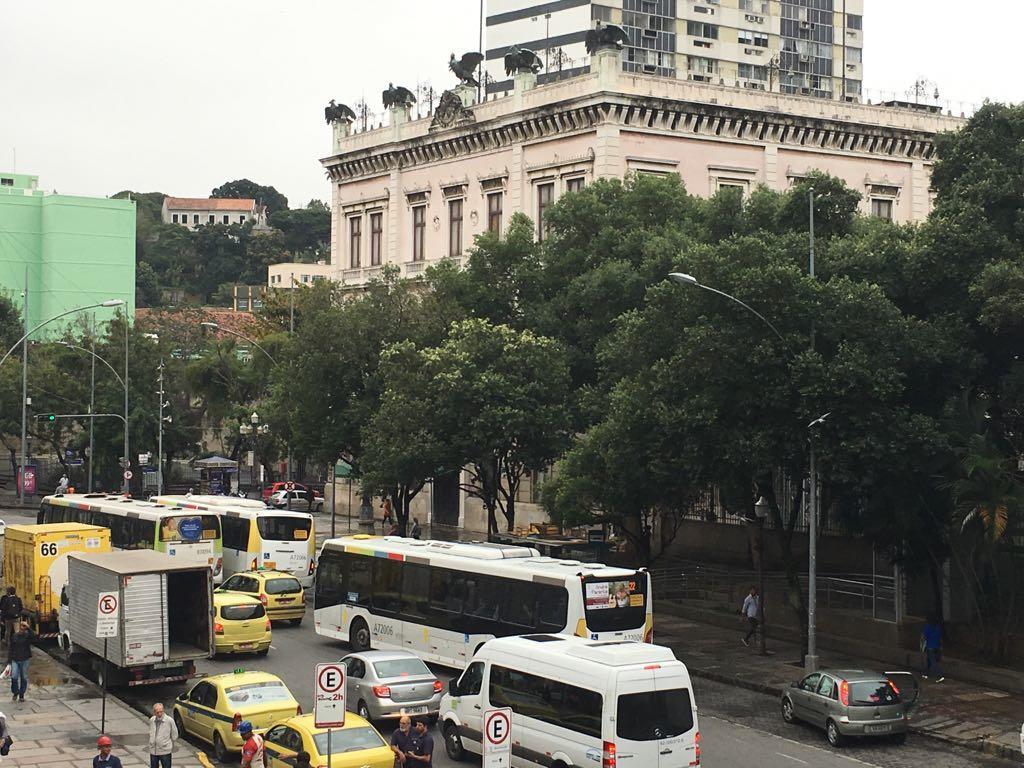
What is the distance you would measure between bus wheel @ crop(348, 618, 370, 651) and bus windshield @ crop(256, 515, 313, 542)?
9647 millimetres

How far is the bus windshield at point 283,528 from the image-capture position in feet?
135

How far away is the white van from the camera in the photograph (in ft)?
63.3

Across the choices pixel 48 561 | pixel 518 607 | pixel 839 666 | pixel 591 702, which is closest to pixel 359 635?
pixel 518 607

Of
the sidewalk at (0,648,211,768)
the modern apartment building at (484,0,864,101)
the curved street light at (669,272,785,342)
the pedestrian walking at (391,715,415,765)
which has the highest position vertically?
the modern apartment building at (484,0,864,101)

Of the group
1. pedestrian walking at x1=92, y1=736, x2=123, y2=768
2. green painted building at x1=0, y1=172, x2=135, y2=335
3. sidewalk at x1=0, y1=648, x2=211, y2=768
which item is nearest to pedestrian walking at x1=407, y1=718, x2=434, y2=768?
sidewalk at x1=0, y1=648, x2=211, y2=768

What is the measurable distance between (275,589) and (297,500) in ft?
121

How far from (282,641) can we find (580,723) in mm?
15974

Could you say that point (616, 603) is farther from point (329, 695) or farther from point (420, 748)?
point (329, 695)

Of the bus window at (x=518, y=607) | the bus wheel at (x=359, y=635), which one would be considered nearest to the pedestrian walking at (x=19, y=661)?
the bus wheel at (x=359, y=635)

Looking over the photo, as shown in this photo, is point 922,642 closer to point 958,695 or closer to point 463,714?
point 958,695

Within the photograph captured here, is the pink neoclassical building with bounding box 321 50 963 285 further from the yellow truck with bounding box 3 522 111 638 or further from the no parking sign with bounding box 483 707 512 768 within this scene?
the no parking sign with bounding box 483 707 512 768

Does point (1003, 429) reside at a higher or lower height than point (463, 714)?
higher

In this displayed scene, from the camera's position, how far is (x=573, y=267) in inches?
1817

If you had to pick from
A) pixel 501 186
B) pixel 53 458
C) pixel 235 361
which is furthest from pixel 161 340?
pixel 501 186
